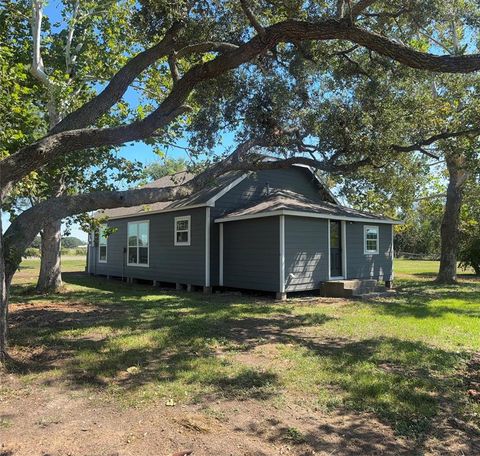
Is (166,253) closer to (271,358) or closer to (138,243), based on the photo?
(138,243)

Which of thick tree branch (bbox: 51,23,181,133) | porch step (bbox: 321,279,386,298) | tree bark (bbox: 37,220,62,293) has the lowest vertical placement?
porch step (bbox: 321,279,386,298)

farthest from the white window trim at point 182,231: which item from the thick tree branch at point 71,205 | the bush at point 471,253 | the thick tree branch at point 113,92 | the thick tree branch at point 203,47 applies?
the bush at point 471,253

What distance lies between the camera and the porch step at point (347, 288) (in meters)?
13.9

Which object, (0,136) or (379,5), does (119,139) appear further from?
(379,5)

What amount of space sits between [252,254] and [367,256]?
5.32 m

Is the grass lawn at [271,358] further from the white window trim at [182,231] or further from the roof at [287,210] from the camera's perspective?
the white window trim at [182,231]

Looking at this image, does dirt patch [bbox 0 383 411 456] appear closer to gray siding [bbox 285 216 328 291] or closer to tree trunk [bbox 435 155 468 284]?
gray siding [bbox 285 216 328 291]

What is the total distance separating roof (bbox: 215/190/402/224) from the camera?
13.5m

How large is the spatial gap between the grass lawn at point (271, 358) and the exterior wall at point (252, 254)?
2582mm

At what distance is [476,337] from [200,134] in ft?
25.5

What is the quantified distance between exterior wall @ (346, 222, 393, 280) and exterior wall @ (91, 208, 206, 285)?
5.40 meters

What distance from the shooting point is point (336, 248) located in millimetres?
15891

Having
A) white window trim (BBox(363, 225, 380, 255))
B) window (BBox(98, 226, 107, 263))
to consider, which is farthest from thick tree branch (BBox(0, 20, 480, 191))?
window (BBox(98, 226, 107, 263))

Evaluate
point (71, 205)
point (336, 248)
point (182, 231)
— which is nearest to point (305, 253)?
point (336, 248)
